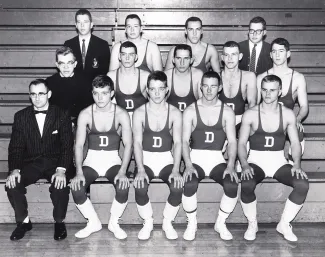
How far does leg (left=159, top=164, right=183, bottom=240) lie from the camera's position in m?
3.25

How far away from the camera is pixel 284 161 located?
345cm

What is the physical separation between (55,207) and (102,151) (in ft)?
1.87

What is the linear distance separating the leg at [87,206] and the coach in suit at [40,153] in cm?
11

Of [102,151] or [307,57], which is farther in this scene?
[307,57]

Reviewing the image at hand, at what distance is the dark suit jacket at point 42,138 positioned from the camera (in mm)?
3391

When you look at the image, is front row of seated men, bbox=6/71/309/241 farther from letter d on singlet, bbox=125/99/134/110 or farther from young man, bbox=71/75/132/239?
letter d on singlet, bbox=125/99/134/110

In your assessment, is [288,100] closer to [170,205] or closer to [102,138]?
[170,205]

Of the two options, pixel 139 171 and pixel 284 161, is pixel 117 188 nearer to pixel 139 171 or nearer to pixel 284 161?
pixel 139 171

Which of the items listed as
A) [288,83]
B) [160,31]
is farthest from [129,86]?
[160,31]

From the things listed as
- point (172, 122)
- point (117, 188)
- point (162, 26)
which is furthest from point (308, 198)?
point (162, 26)

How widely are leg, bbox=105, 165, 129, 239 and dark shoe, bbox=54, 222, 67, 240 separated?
1.15 ft

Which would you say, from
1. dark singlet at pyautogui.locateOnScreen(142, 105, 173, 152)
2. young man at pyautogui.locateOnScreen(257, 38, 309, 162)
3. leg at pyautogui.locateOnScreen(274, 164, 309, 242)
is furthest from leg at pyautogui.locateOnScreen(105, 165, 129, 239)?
young man at pyautogui.locateOnScreen(257, 38, 309, 162)

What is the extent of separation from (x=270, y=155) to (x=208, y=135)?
20.8 inches

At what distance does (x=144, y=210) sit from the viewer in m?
3.32
